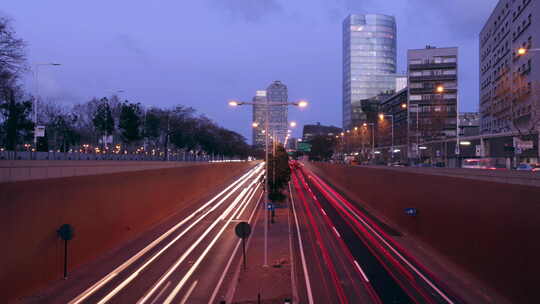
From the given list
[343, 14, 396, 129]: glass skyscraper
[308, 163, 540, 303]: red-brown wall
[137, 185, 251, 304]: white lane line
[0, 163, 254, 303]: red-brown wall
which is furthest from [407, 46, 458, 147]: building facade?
[343, 14, 396, 129]: glass skyscraper

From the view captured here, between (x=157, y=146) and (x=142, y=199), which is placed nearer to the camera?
(x=142, y=199)

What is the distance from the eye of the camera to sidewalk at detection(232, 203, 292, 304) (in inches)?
669

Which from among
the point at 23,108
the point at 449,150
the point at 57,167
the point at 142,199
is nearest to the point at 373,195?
the point at 449,150

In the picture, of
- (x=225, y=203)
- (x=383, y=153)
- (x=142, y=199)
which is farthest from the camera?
(x=383, y=153)

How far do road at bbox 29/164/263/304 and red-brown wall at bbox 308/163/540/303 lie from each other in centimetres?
1107

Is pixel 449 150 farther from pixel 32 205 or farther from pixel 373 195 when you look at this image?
pixel 32 205

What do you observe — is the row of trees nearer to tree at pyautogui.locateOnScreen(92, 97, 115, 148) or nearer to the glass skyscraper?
tree at pyautogui.locateOnScreen(92, 97, 115, 148)

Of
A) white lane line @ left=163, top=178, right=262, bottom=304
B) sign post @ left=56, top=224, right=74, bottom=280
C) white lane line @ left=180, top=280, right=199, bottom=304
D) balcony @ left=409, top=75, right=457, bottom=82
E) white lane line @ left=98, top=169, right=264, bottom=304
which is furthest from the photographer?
balcony @ left=409, top=75, right=457, bottom=82

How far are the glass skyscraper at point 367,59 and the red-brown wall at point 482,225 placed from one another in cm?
14326

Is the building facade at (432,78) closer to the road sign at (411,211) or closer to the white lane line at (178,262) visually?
the road sign at (411,211)

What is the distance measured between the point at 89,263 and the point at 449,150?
133 feet

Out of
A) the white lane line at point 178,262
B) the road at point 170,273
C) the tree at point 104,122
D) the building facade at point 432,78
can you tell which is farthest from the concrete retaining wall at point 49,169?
the building facade at point 432,78

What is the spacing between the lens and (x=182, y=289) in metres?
18.3

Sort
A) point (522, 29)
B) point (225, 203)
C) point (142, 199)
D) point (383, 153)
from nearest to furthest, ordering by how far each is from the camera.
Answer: point (142, 199) → point (522, 29) → point (225, 203) → point (383, 153)
